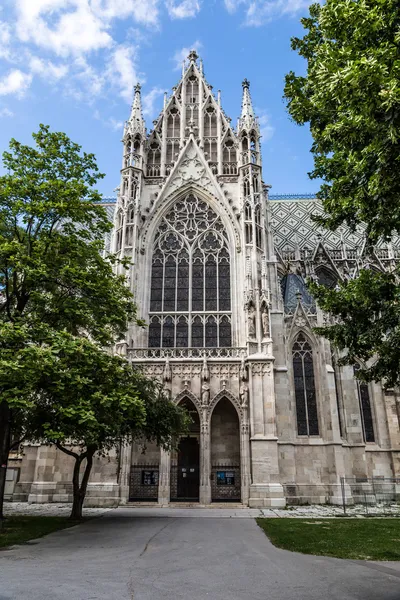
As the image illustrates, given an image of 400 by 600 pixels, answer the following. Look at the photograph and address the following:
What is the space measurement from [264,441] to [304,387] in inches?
198

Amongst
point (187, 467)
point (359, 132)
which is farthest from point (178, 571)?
point (187, 467)

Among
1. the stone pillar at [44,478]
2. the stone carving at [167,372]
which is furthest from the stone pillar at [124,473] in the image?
the stone carving at [167,372]

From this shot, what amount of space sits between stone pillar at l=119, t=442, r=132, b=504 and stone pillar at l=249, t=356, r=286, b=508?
19.7ft

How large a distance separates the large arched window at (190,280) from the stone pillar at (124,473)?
20.2 feet

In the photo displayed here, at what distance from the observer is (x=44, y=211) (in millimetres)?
13516

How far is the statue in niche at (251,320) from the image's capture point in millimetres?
23828

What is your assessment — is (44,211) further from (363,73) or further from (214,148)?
(214,148)

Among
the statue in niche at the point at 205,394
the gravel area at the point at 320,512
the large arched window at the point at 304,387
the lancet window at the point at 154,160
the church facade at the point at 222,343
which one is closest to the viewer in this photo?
the gravel area at the point at 320,512

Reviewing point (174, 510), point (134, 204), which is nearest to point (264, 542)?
point (174, 510)

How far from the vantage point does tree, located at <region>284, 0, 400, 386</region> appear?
7336 millimetres

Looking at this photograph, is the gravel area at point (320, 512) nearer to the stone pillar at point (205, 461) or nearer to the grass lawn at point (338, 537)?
the grass lawn at point (338, 537)

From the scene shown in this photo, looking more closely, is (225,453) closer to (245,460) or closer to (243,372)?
(245,460)

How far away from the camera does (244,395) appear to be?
22500mm

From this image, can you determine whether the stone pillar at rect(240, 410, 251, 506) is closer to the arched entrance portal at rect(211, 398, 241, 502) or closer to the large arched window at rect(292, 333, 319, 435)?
the arched entrance portal at rect(211, 398, 241, 502)
